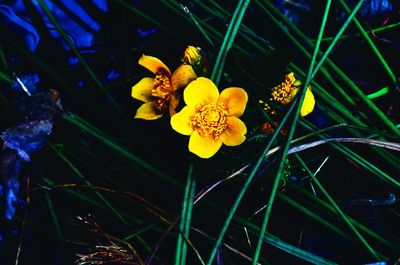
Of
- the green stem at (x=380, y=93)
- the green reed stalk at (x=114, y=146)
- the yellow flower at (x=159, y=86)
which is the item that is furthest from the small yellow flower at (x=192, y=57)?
the green stem at (x=380, y=93)

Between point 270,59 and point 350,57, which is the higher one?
point 350,57

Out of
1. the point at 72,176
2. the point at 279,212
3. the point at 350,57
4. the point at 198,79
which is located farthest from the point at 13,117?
the point at 350,57

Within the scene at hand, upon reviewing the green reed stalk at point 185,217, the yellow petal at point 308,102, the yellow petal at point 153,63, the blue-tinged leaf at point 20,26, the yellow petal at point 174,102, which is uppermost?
the blue-tinged leaf at point 20,26

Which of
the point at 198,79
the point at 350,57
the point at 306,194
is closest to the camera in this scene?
the point at 198,79

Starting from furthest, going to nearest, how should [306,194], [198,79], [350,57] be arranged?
[350,57], [306,194], [198,79]

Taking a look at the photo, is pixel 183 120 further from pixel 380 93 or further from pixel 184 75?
pixel 380 93

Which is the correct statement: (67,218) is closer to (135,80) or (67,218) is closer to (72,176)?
(72,176)

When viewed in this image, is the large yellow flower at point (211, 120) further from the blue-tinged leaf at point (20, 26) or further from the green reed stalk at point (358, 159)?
the blue-tinged leaf at point (20, 26)
